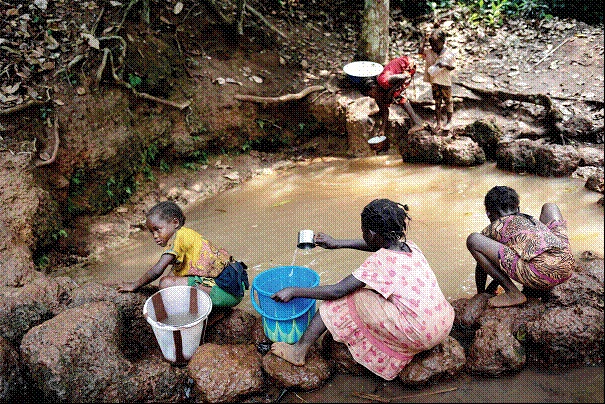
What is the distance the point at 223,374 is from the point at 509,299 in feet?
5.80


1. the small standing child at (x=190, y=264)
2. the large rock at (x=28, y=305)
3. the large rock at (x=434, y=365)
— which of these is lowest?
the large rock at (x=434, y=365)

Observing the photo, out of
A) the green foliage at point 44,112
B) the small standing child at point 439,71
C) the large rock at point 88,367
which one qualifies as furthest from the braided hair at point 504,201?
the green foliage at point 44,112

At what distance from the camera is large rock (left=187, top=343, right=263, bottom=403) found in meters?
2.76

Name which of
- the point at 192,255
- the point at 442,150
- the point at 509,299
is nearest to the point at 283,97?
the point at 442,150

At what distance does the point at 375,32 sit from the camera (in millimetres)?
6949

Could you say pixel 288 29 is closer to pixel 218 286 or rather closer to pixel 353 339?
pixel 218 286

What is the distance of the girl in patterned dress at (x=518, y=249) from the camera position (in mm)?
2928

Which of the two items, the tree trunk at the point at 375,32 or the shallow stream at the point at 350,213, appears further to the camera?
the tree trunk at the point at 375,32

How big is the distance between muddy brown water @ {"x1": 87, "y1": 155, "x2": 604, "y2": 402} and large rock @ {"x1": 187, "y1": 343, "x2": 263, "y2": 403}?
0.23 m

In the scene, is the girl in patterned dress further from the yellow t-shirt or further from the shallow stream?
the yellow t-shirt

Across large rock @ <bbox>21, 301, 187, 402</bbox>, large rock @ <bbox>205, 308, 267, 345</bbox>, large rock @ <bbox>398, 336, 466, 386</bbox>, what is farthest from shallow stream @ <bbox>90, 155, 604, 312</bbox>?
large rock @ <bbox>21, 301, 187, 402</bbox>

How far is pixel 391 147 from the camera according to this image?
6.73 m

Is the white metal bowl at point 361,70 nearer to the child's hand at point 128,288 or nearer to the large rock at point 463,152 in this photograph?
the large rock at point 463,152

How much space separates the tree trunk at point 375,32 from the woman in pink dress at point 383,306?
4.83 meters
